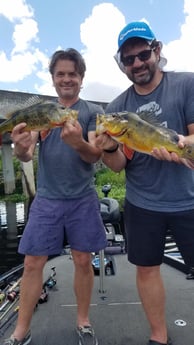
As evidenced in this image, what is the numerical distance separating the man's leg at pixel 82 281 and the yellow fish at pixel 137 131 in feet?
3.66

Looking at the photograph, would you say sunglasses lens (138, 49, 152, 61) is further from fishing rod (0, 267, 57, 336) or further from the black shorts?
fishing rod (0, 267, 57, 336)

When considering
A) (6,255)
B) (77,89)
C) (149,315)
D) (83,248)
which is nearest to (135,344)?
(149,315)

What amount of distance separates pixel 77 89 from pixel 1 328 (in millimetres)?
2341

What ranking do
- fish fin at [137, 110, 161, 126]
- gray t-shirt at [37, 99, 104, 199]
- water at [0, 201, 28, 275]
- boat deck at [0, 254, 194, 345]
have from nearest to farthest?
fish fin at [137, 110, 161, 126], gray t-shirt at [37, 99, 104, 199], boat deck at [0, 254, 194, 345], water at [0, 201, 28, 275]

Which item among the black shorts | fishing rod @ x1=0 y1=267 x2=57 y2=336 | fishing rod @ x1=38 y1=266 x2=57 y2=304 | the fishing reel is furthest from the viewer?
the fishing reel

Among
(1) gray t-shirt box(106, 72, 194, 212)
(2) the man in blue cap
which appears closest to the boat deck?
(2) the man in blue cap

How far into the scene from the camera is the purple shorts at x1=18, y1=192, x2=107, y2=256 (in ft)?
9.90

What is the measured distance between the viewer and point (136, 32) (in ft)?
9.02

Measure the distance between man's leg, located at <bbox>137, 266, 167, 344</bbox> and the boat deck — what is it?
286 millimetres

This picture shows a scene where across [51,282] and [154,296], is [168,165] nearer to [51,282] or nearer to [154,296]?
[154,296]

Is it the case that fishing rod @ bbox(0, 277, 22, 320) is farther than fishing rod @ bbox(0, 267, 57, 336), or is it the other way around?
fishing rod @ bbox(0, 277, 22, 320)

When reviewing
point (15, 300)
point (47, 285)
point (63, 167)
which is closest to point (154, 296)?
point (63, 167)

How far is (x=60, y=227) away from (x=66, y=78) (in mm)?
1305

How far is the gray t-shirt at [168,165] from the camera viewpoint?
2707 mm
